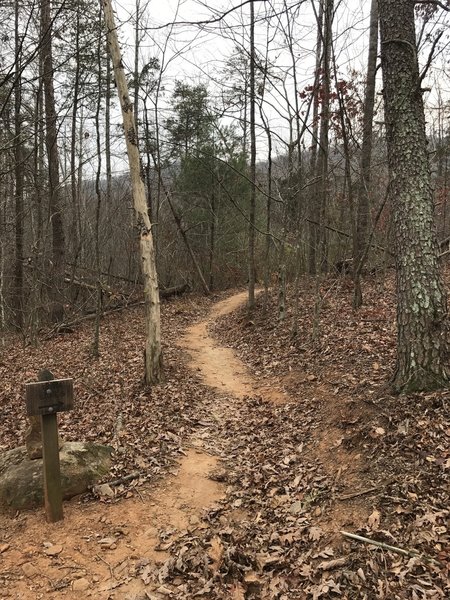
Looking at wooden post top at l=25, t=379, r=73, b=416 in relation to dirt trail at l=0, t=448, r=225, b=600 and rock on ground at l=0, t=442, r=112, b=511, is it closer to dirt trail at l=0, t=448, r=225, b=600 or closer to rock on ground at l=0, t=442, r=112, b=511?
rock on ground at l=0, t=442, r=112, b=511

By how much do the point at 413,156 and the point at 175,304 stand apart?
16.5m

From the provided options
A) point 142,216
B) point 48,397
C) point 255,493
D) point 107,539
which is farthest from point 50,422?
point 142,216

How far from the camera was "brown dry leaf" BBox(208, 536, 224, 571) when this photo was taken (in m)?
3.54

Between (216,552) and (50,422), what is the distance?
77.9 inches

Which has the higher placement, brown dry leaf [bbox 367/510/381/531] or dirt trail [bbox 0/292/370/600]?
brown dry leaf [bbox 367/510/381/531]

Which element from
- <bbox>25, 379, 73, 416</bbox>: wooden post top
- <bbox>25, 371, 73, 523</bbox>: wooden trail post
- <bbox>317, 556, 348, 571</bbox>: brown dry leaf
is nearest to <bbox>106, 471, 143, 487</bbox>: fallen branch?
<bbox>25, 371, 73, 523</bbox>: wooden trail post

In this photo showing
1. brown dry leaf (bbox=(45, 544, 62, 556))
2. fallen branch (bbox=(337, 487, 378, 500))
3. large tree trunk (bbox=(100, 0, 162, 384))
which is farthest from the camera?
large tree trunk (bbox=(100, 0, 162, 384))

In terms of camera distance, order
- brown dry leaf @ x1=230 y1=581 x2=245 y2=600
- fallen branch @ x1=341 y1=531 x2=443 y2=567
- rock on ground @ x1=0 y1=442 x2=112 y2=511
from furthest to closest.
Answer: rock on ground @ x1=0 y1=442 x2=112 y2=511 → brown dry leaf @ x1=230 y1=581 x2=245 y2=600 → fallen branch @ x1=341 y1=531 x2=443 y2=567

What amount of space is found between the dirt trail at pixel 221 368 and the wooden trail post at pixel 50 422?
13.1 ft

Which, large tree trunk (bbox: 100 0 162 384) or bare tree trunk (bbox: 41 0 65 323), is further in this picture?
bare tree trunk (bbox: 41 0 65 323)

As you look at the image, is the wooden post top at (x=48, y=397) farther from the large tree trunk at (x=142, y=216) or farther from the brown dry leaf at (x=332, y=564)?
the large tree trunk at (x=142, y=216)

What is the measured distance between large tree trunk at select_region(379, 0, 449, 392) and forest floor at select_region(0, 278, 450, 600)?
0.46 meters

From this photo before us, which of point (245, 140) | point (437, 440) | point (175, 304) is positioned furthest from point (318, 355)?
point (245, 140)

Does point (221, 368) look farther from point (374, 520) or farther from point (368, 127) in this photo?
point (368, 127)
